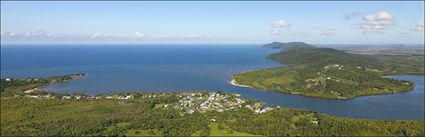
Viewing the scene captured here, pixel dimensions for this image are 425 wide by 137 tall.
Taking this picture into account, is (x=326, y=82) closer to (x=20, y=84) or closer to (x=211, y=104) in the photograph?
(x=211, y=104)

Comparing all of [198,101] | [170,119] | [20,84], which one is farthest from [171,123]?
[20,84]

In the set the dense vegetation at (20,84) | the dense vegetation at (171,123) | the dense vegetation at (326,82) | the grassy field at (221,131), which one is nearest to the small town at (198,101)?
the dense vegetation at (171,123)

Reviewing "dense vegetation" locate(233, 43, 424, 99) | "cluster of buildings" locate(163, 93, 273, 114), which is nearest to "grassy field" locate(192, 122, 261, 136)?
"cluster of buildings" locate(163, 93, 273, 114)

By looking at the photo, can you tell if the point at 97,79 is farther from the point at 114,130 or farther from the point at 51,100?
the point at 114,130

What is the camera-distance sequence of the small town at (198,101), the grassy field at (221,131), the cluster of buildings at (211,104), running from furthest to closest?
1. the small town at (198,101)
2. the cluster of buildings at (211,104)
3. the grassy field at (221,131)

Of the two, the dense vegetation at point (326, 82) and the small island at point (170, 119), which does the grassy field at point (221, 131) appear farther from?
the dense vegetation at point (326, 82)

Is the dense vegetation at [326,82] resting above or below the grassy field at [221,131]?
above

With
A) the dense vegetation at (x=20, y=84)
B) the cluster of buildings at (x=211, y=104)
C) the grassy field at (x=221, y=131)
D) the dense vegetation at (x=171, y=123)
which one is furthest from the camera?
the dense vegetation at (x=20, y=84)

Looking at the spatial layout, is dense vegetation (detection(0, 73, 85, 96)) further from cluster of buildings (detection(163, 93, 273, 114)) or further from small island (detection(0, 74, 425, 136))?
cluster of buildings (detection(163, 93, 273, 114))
